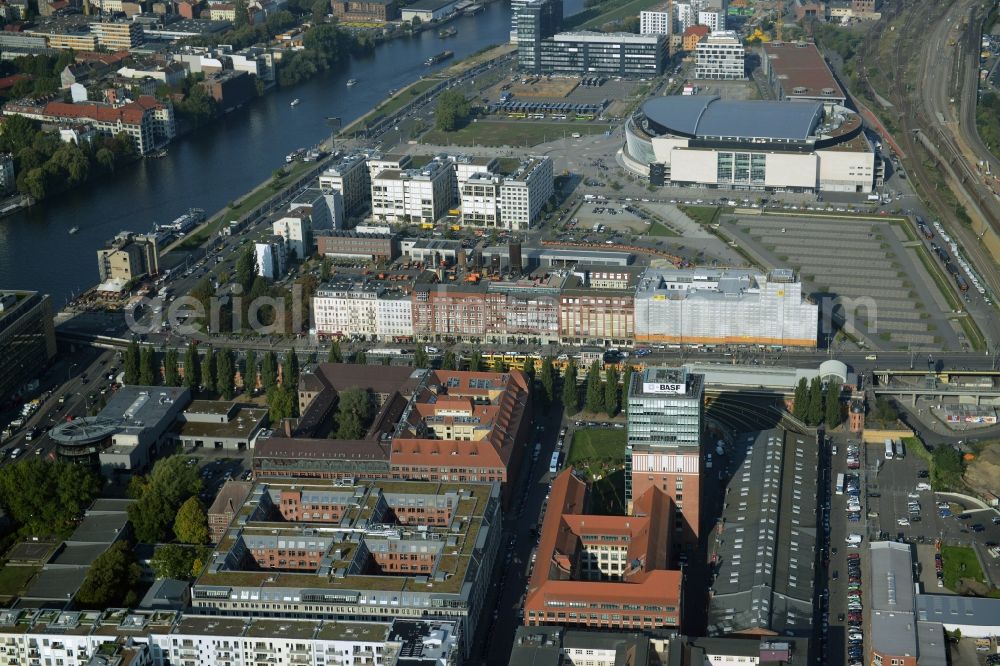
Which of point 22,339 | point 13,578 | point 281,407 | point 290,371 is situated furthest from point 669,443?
point 22,339

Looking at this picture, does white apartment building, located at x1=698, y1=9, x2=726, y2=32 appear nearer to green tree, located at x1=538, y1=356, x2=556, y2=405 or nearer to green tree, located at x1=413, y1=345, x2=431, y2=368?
green tree, located at x1=413, y1=345, x2=431, y2=368

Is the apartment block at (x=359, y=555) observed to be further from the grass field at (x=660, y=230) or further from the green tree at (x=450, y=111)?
the green tree at (x=450, y=111)

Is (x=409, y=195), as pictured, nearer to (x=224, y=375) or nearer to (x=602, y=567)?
(x=224, y=375)

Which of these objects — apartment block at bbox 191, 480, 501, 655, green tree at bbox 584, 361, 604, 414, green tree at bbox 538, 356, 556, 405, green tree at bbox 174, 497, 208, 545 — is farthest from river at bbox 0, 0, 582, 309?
apartment block at bbox 191, 480, 501, 655

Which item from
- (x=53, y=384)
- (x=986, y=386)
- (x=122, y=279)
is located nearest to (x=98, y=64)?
(x=122, y=279)

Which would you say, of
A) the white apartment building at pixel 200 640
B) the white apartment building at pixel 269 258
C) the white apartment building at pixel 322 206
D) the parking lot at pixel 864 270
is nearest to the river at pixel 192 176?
the white apartment building at pixel 322 206

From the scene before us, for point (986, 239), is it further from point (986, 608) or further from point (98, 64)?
point (98, 64)
